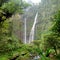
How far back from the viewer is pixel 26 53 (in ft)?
34.9

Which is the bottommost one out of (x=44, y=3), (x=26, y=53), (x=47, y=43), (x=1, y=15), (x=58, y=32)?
(x=26, y=53)

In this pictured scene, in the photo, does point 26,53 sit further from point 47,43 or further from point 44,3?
point 44,3

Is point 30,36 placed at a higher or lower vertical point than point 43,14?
lower

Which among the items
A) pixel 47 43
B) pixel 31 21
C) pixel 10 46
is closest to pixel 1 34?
pixel 10 46

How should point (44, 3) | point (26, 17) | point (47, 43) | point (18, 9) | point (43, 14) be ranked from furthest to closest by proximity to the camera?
1. point (44, 3)
2. point (43, 14)
3. point (26, 17)
4. point (18, 9)
5. point (47, 43)

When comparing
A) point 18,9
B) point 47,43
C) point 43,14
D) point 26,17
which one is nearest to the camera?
point 47,43

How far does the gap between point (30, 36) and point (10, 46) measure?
9137 mm

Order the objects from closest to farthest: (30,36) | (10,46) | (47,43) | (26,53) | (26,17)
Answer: (47,43) → (26,53) → (10,46) → (30,36) → (26,17)

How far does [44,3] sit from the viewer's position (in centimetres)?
2569

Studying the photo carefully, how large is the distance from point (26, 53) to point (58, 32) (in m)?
2.81

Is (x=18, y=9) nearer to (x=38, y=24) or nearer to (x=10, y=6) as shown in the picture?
(x=10, y=6)

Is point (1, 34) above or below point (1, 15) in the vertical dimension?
below

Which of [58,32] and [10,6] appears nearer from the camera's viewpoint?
[58,32]

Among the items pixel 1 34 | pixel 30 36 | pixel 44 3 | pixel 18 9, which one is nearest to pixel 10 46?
pixel 1 34
